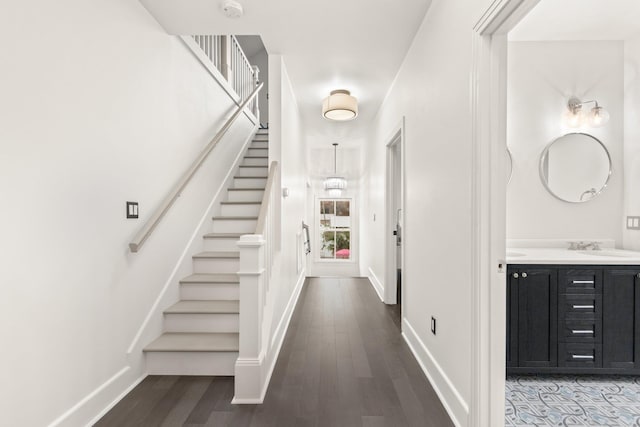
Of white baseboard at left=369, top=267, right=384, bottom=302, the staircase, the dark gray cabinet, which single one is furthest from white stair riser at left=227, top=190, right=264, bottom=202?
the dark gray cabinet

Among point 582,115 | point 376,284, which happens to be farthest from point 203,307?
point 582,115

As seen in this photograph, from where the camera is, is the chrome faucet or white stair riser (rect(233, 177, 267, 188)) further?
white stair riser (rect(233, 177, 267, 188))

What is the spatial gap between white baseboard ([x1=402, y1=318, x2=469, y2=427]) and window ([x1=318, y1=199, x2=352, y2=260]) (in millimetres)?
4483

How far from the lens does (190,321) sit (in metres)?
2.60

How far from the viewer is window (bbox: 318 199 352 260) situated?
7383mm

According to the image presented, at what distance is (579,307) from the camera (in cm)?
226

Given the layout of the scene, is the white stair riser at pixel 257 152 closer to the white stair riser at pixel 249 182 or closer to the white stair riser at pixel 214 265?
the white stair riser at pixel 249 182

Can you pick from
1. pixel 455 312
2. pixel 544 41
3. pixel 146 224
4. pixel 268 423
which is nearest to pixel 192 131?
pixel 146 224

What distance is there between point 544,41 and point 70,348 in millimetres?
4041

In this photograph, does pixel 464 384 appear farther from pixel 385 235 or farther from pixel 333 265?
pixel 333 265

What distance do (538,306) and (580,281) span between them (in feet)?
1.10

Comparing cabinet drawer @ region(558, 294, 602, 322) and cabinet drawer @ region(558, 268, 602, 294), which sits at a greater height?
cabinet drawer @ region(558, 268, 602, 294)

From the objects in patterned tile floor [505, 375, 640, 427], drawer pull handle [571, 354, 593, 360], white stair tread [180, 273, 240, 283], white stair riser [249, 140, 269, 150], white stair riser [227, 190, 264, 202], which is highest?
white stair riser [249, 140, 269, 150]

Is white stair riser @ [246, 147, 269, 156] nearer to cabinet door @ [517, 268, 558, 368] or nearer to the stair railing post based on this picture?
the stair railing post
